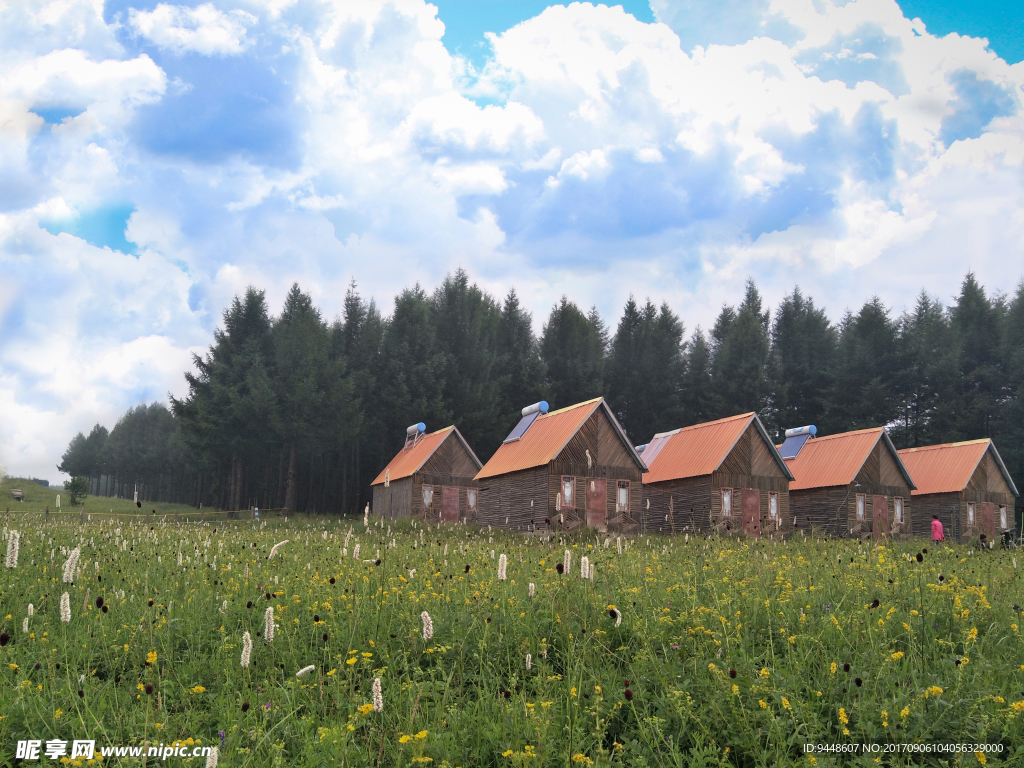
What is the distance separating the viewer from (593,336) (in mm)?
67500

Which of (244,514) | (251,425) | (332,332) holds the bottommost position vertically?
(244,514)

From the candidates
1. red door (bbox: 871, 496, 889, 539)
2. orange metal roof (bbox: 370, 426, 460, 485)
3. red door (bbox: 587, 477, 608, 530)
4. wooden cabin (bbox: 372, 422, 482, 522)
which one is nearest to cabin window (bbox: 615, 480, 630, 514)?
red door (bbox: 587, 477, 608, 530)

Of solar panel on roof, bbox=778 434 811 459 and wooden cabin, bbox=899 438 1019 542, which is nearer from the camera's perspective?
wooden cabin, bbox=899 438 1019 542

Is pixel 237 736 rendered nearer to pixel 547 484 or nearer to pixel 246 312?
pixel 547 484

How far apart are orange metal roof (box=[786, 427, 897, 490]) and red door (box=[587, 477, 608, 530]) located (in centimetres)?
1327

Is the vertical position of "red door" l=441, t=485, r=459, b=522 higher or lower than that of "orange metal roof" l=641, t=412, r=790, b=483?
lower

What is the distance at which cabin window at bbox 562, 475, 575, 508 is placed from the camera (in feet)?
109

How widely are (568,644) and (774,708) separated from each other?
2.16 m

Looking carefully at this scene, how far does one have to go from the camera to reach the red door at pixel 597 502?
33.6m

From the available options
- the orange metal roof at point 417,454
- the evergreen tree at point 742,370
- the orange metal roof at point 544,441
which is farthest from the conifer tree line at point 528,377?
the orange metal roof at point 544,441

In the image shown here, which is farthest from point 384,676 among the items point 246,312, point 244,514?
point 246,312

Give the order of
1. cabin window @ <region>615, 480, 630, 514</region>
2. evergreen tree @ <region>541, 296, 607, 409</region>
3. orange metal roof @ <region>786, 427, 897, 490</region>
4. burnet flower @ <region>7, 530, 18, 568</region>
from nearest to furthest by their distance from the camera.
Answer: burnet flower @ <region>7, 530, 18, 568</region>, cabin window @ <region>615, 480, 630, 514</region>, orange metal roof @ <region>786, 427, 897, 490</region>, evergreen tree @ <region>541, 296, 607, 409</region>

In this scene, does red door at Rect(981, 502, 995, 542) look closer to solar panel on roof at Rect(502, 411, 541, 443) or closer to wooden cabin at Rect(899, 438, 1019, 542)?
wooden cabin at Rect(899, 438, 1019, 542)

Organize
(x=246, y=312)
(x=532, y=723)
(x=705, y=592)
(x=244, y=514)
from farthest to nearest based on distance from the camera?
1. (x=246, y=312)
2. (x=244, y=514)
3. (x=705, y=592)
4. (x=532, y=723)
